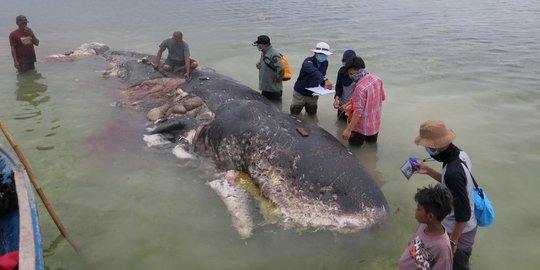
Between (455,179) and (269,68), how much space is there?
5.70 metres

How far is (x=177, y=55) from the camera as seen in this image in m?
10.8

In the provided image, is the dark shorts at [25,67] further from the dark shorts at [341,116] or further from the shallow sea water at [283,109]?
the dark shorts at [341,116]

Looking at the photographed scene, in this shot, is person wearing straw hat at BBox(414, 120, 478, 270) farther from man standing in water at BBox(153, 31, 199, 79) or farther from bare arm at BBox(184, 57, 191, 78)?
man standing in water at BBox(153, 31, 199, 79)

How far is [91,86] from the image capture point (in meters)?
11.5

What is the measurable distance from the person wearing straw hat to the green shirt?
197 inches

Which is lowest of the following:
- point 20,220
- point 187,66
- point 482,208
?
point 20,220

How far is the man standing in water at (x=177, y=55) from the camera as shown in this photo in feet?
34.1

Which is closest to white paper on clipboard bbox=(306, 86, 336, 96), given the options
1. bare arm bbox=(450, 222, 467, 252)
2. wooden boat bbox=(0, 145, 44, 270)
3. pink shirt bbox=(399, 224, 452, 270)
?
bare arm bbox=(450, 222, 467, 252)

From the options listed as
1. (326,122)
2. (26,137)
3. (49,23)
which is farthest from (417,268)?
(49,23)

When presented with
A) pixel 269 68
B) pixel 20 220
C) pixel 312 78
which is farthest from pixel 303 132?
pixel 20 220

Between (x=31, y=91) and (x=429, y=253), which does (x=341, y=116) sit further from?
(x=31, y=91)

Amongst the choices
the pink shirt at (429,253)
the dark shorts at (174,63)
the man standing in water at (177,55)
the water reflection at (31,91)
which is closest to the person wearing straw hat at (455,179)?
the pink shirt at (429,253)

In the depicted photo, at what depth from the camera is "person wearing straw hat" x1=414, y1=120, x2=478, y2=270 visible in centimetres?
350

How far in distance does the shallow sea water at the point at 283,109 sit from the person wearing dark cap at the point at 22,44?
398 mm
